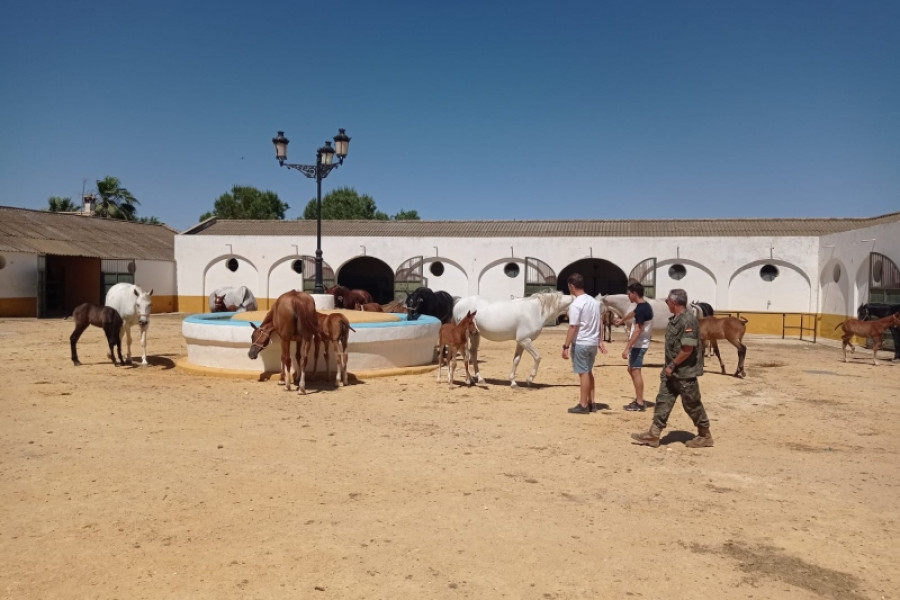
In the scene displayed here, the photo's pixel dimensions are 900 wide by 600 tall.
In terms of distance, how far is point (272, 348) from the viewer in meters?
10.1

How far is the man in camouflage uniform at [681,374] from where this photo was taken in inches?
241

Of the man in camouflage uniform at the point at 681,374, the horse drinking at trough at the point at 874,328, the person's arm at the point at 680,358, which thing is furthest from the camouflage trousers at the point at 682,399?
the horse drinking at trough at the point at 874,328

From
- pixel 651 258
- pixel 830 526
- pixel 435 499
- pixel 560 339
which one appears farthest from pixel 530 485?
pixel 651 258

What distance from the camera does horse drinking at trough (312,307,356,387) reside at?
9367mm

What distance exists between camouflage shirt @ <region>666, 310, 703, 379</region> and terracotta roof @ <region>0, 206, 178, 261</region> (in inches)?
1014

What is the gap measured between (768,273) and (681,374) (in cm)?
1963

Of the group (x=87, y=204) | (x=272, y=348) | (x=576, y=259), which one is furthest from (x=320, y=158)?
(x=87, y=204)

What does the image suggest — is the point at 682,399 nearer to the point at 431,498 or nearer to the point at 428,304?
the point at 431,498

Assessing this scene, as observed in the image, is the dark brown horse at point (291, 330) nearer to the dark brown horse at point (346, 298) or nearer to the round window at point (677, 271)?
the dark brown horse at point (346, 298)

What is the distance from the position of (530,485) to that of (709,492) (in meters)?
1.49

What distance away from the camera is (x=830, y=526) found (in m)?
4.27

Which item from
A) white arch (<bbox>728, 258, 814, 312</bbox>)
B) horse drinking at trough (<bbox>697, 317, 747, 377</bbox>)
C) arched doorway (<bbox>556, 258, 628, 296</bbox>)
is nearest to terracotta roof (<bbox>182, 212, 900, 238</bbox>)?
white arch (<bbox>728, 258, 814, 312</bbox>)

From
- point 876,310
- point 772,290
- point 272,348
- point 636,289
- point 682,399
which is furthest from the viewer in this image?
point 772,290

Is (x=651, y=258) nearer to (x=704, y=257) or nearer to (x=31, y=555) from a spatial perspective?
(x=704, y=257)
